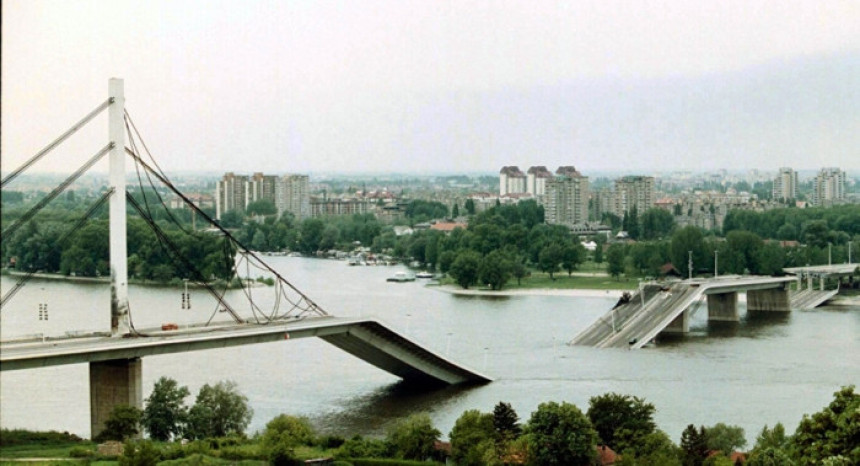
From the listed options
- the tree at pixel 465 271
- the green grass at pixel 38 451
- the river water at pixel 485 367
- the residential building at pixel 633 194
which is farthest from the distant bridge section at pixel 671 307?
the residential building at pixel 633 194

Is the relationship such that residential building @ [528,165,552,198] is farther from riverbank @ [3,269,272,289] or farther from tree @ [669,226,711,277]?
riverbank @ [3,269,272,289]

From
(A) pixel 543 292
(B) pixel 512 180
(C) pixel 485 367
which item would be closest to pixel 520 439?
(C) pixel 485 367

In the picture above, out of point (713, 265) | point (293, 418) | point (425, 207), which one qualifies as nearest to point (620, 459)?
point (293, 418)

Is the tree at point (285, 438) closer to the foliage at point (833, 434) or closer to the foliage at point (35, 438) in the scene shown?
the foliage at point (35, 438)

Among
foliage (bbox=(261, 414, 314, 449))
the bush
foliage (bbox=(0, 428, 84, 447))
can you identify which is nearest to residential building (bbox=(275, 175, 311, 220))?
foliage (bbox=(0, 428, 84, 447))

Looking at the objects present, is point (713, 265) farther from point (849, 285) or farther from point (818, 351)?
point (818, 351)
